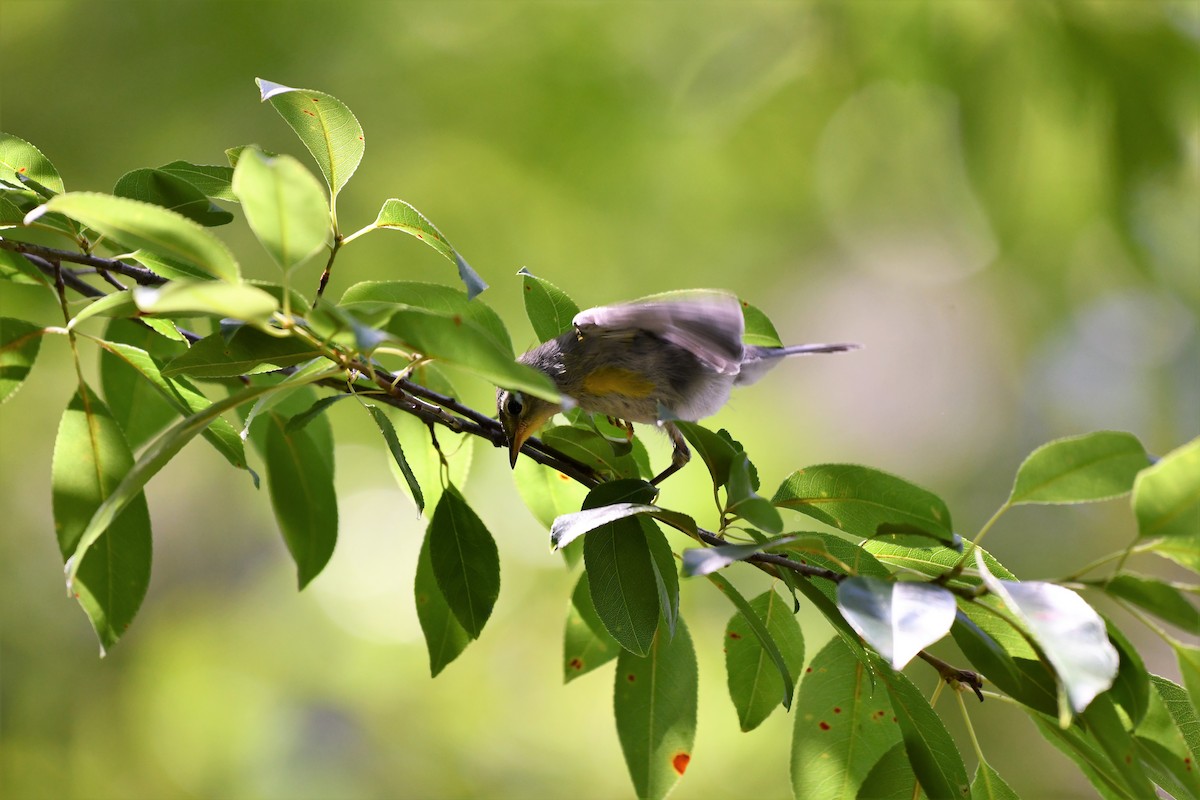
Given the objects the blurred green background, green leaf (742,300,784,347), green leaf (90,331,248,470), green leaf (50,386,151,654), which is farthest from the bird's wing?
the blurred green background

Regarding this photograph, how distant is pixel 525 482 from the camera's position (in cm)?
100

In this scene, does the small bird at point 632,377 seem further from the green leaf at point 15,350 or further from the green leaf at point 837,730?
the green leaf at point 15,350

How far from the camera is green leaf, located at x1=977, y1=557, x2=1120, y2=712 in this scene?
423 mm

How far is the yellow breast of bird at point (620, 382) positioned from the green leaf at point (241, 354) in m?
0.57

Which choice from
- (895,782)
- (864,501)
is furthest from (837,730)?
(864,501)

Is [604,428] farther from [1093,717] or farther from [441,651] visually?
[1093,717]

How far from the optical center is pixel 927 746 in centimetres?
65

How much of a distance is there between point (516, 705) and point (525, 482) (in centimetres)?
296

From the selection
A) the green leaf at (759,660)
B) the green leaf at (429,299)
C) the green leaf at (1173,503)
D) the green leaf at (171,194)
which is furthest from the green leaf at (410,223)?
the green leaf at (1173,503)

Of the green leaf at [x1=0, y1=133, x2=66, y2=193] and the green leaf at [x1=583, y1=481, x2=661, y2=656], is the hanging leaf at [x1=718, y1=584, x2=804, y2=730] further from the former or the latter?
the green leaf at [x1=0, y1=133, x2=66, y2=193]

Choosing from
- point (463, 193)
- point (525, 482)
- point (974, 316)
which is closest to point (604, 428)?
point (525, 482)

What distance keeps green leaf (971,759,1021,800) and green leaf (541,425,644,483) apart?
1.17ft

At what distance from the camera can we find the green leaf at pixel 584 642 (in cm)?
91

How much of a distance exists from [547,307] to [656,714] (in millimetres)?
388
